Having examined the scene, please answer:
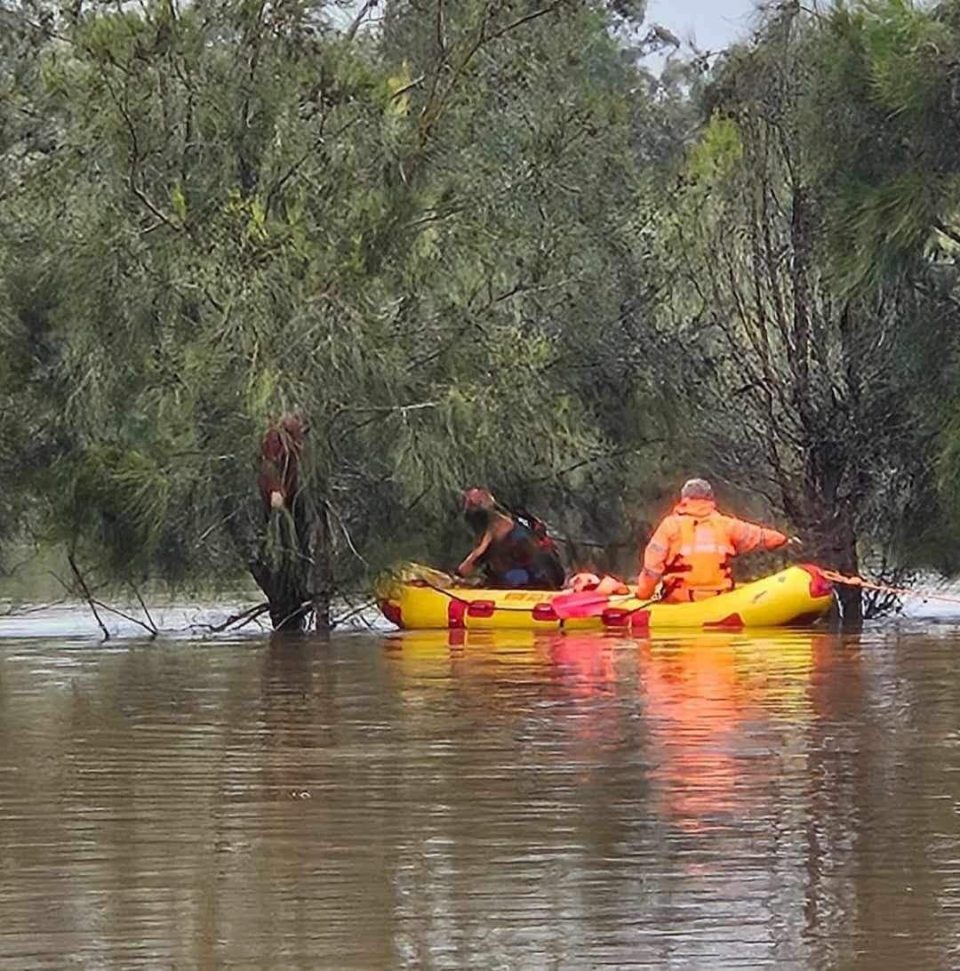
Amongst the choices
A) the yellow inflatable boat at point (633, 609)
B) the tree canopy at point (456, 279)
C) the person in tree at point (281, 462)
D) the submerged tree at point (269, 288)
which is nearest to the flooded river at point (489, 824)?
the yellow inflatable boat at point (633, 609)

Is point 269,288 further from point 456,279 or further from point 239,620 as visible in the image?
point 239,620

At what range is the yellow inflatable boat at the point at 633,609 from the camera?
1967 cm

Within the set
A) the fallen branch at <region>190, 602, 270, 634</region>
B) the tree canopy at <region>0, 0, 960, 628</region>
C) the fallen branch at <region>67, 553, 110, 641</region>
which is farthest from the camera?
the fallen branch at <region>190, 602, 270, 634</region>

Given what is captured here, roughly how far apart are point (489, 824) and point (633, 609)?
12540 millimetres

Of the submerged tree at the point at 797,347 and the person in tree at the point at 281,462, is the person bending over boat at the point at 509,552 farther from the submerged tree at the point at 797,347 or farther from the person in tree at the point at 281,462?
the submerged tree at the point at 797,347

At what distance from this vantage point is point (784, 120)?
24875 millimetres

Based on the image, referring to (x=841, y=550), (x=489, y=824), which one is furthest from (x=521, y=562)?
(x=489, y=824)

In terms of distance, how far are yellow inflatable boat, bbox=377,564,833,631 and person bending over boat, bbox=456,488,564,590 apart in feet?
1.40

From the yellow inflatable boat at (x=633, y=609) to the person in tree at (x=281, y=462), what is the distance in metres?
1.52

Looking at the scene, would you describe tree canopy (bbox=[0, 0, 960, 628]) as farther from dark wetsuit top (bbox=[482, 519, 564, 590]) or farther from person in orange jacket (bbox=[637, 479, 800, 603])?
person in orange jacket (bbox=[637, 479, 800, 603])

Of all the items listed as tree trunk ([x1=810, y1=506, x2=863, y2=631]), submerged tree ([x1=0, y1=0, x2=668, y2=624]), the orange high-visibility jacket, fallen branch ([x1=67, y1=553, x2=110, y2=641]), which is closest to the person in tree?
submerged tree ([x1=0, y1=0, x2=668, y2=624])

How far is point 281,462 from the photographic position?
21.0m

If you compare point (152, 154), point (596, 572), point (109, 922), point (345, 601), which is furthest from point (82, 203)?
point (109, 922)

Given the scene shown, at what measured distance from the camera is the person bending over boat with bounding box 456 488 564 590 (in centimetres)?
2177
